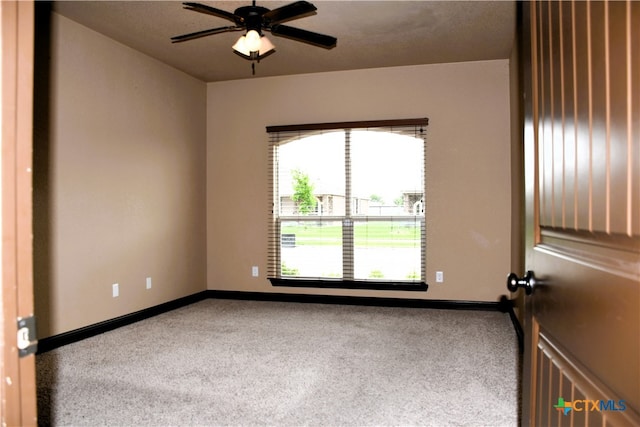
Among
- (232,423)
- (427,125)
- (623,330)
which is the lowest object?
(232,423)

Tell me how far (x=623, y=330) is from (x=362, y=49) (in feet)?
13.9

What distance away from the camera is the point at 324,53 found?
15.3 feet

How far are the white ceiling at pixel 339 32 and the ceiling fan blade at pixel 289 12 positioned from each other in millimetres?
677

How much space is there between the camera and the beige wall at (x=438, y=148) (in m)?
4.92

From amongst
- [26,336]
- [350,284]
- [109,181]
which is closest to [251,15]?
[109,181]

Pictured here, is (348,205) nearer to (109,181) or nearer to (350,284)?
(350,284)

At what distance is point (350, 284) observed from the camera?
5.26 metres

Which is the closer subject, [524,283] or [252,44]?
[524,283]

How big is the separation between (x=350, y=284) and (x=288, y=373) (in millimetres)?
2282

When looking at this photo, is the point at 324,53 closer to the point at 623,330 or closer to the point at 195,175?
the point at 195,175

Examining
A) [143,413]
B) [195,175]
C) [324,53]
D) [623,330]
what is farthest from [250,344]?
[623,330]

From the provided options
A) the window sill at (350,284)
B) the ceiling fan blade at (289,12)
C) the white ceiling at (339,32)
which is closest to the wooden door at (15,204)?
the ceiling fan blade at (289,12)

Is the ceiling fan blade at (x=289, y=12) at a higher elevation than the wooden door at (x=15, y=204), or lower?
higher

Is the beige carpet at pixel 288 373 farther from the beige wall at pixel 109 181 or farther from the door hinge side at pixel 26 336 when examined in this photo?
the door hinge side at pixel 26 336
